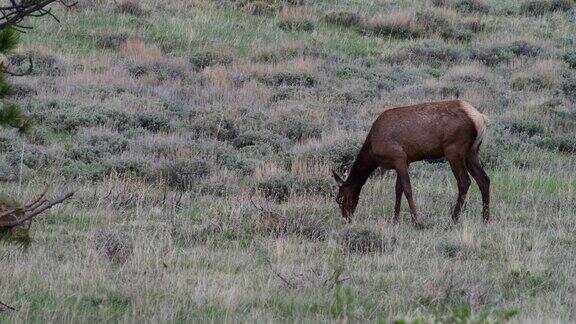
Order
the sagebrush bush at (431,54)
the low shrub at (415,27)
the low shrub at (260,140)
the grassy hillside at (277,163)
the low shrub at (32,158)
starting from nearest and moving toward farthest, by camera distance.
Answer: the grassy hillside at (277,163), the low shrub at (32,158), the low shrub at (260,140), the sagebrush bush at (431,54), the low shrub at (415,27)

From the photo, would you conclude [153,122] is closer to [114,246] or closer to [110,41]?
[110,41]

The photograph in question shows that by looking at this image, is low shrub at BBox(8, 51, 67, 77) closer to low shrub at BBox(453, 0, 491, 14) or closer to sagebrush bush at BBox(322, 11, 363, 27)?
sagebrush bush at BBox(322, 11, 363, 27)

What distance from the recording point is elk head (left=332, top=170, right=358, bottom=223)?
12188mm

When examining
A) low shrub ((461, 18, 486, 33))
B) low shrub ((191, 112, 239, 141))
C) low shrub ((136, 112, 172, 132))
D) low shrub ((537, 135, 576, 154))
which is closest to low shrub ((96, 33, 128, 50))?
low shrub ((136, 112, 172, 132))

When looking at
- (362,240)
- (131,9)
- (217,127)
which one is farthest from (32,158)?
(131,9)

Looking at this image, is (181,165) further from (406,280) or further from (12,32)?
(12,32)

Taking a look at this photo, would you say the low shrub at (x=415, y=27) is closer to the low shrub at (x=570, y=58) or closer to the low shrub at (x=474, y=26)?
the low shrub at (x=474, y=26)

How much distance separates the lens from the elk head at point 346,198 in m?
12.2

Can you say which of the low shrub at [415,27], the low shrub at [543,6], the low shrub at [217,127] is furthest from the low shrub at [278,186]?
the low shrub at [543,6]

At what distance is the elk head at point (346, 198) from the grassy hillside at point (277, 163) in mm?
229

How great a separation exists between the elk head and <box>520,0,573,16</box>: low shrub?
21.8m

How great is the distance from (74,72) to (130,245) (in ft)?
43.9

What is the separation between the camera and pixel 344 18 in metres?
29.3

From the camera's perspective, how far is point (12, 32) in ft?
21.9
